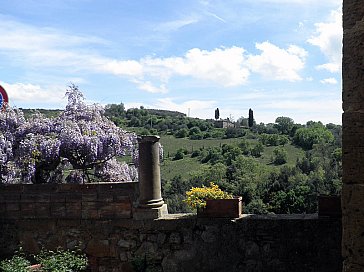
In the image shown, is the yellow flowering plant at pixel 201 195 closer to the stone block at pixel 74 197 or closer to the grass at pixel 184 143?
the stone block at pixel 74 197

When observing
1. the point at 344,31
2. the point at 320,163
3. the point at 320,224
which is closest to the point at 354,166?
the point at 344,31

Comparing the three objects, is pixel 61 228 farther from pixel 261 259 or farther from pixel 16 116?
pixel 261 259

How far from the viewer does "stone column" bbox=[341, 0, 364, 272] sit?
2.04 meters

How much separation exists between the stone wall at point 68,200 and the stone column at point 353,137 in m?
4.13

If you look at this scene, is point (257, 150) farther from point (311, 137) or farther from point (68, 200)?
point (68, 200)

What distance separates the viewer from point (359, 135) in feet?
6.74

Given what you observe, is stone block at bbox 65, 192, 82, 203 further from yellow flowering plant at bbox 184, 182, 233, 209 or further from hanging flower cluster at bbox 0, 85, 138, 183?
yellow flowering plant at bbox 184, 182, 233, 209

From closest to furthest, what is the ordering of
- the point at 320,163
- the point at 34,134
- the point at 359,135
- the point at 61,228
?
the point at 359,135 < the point at 61,228 < the point at 34,134 < the point at 320,163

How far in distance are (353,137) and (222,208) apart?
11.8 feet

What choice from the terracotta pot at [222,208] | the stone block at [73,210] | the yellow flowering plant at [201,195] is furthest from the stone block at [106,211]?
the terracotta pot at [222,208]

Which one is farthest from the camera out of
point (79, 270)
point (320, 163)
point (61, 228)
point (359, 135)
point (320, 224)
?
point (320, 163)

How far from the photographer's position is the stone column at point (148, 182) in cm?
580

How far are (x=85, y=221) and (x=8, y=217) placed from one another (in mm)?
1125

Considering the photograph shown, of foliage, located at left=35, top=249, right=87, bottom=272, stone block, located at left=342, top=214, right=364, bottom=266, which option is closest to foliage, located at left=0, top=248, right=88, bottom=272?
foliage, located at left=35, top=249, right=87, bottom=272
